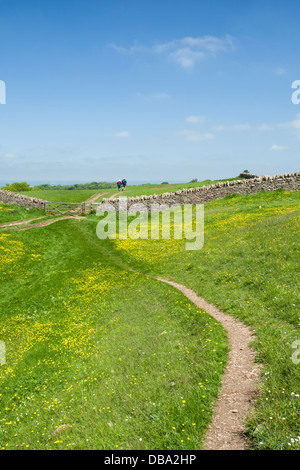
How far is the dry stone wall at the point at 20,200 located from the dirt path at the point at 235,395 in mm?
48684

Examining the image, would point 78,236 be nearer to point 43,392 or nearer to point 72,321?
point 72,321

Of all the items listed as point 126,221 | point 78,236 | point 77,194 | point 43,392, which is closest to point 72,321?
point 43,392

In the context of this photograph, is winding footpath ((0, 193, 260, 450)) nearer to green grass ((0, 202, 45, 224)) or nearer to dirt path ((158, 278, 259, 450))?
dirt path ((158, 278, 259, 450))

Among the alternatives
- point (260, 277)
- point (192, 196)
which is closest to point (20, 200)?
point (192, 196)

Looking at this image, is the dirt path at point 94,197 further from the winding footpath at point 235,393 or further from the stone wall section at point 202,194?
the winding footpath at point 235,393

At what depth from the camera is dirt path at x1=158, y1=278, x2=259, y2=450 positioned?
7695 mm

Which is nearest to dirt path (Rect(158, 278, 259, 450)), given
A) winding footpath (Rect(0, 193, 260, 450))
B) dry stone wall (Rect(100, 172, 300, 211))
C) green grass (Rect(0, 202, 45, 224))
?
winding footpath (Rect(0, 193, 260, 450))

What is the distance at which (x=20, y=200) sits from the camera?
187 ft

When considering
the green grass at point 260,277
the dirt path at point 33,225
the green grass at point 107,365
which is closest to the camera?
the green grass at point 260,277

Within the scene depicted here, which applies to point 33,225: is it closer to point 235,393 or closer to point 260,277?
point 260,277

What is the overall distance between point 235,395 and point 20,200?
2252 inches

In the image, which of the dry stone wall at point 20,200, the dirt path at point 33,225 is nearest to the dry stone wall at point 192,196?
the dirt path at point 33,225

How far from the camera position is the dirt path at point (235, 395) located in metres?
7.70
